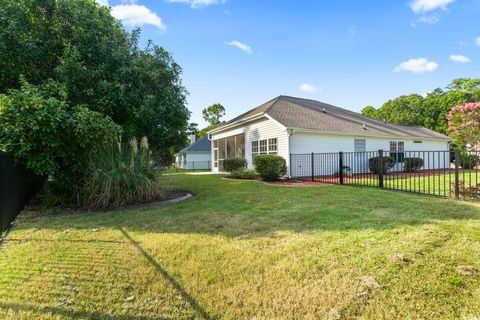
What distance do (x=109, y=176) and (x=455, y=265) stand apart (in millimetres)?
6684

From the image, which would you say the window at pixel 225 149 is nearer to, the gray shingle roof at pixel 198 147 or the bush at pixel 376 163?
the bush at pixel 376 163

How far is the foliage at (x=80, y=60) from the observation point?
22.9 feet

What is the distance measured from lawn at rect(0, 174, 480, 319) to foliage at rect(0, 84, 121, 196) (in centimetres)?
157

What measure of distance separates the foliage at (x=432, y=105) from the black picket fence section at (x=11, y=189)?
131 ft

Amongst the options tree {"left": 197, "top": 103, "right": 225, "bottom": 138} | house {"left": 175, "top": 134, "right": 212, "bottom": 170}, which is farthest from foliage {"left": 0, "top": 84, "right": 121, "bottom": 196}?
tree {"left": 197, "top": 103, "right": 225, "bottom": 138}

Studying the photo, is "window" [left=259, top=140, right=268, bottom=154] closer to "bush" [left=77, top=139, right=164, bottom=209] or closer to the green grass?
the green grass

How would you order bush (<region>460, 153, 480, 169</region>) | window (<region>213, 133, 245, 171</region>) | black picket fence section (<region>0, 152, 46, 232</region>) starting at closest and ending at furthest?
black picket fence section (<region>0, 152, 46, 232</region>) < bush (<region>460, 153, 480, 169</region>) < window (<region>213, 133, 245, 171</region>)

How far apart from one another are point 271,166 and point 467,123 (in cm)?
1714

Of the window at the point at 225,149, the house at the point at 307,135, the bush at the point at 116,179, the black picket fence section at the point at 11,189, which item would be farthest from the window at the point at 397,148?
the black picket fence section at the point at 11,189

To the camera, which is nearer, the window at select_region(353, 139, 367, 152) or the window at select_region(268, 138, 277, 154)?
the window at select_region(268, 138, 277, 154)

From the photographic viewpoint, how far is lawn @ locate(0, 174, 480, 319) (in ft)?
7.00

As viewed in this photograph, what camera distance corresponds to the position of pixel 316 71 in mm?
17031

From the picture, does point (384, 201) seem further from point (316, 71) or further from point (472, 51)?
point (472, 51)

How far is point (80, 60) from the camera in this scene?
24.3 ft
